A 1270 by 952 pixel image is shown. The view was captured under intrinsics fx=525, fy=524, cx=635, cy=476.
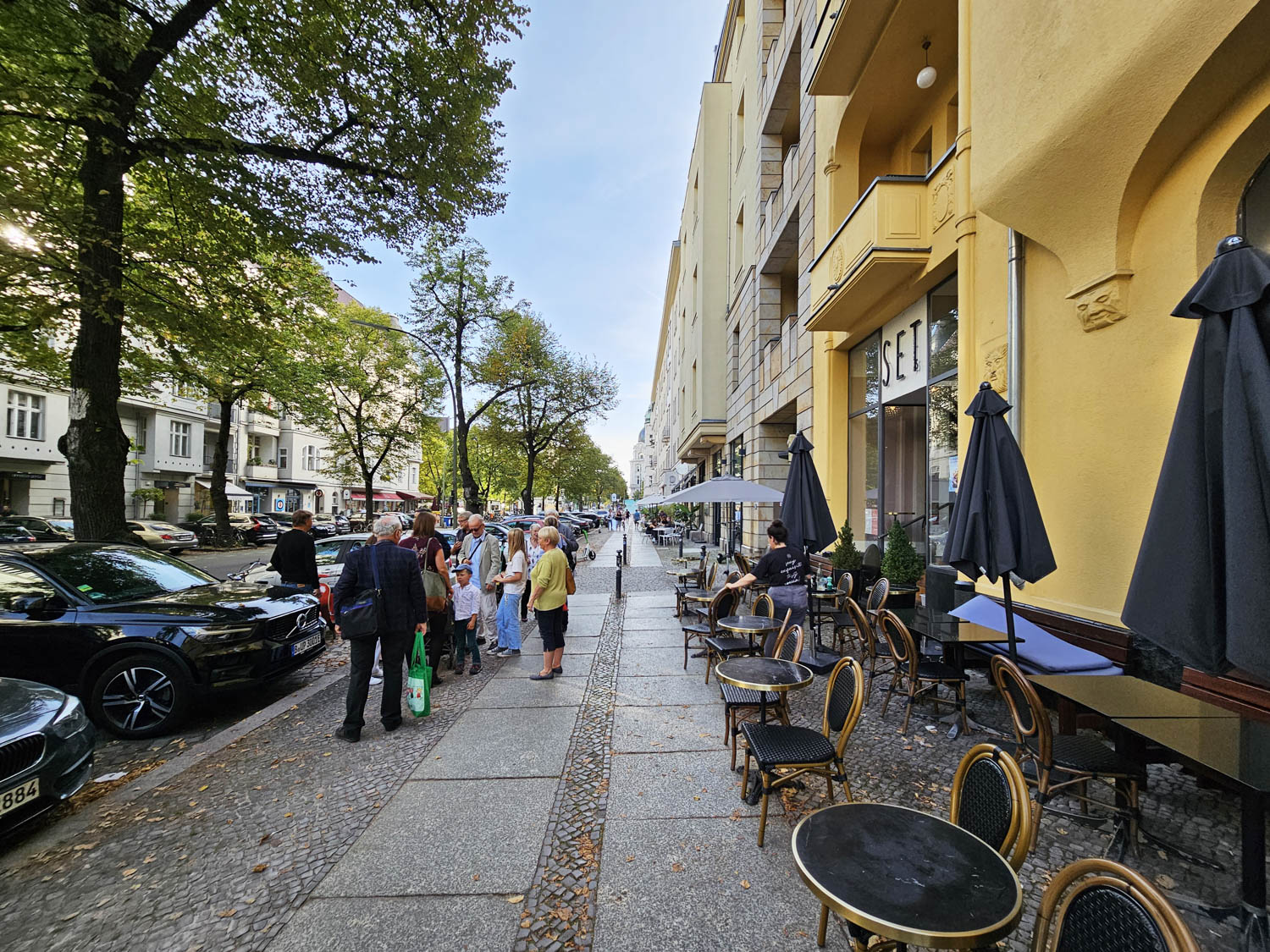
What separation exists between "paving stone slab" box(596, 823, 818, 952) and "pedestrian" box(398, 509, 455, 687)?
3.57 m

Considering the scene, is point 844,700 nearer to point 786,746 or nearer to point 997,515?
point 786,746

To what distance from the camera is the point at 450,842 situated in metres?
3.19

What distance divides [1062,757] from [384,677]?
5.13 m

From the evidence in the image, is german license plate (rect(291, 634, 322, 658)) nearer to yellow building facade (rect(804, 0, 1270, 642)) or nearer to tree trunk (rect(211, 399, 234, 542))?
yellow building facade (rect(804, 0, 1270, 642))

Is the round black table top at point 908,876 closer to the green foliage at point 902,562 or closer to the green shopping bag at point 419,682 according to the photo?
the green shopping bag at point 419,682

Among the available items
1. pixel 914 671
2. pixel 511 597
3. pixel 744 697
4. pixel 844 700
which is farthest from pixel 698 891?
pixel 511 597

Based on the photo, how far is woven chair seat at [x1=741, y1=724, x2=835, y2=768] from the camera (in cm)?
316

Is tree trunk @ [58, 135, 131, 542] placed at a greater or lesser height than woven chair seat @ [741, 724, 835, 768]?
greater

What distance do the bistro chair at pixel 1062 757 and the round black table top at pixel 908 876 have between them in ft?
4.73

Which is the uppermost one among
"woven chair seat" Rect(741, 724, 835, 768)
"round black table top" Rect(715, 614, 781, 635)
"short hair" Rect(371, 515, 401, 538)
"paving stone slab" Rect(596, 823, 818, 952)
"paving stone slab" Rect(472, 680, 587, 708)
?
"short hair" Rect(371, 515, 401, 538)

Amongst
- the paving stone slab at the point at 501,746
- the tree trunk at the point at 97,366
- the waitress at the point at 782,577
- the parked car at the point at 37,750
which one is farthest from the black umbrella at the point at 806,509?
the tree trunk at the point at 97,366

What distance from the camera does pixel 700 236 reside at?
73.6 feet

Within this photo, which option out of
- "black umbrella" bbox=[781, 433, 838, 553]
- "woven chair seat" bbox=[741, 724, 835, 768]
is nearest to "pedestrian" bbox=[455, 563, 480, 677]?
"woven chair seat" bbox=[741, 724, 835, 768]

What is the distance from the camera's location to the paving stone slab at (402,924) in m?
2.43
